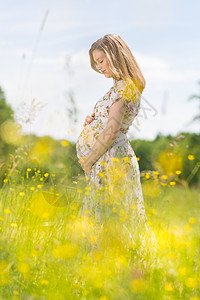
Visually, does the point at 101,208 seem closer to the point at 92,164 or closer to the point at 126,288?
the point at 92,164

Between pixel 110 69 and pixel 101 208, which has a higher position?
pixel 110 69

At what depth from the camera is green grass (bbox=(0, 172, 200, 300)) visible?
197cm

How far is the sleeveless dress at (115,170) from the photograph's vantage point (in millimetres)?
2600

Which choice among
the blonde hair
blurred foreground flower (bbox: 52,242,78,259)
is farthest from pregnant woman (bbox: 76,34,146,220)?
blurred foreground flower (bbox: 52,242,78,259)

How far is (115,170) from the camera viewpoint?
2725 millimetres

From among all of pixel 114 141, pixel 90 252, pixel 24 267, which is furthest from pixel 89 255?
pixel 114 141

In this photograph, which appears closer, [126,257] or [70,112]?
[126,257]

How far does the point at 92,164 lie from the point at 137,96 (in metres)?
0.64

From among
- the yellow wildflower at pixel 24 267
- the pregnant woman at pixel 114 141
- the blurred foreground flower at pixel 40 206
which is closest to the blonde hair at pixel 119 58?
the pregnant woman at pixel 114 141

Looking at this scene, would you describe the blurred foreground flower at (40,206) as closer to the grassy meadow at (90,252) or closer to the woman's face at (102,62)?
the grassy meadow at (90,252)

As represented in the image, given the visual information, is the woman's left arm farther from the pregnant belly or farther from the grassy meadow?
the grassy meadow

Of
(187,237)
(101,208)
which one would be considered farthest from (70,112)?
(187,237)

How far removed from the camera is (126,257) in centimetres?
224

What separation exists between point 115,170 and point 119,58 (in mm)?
868
